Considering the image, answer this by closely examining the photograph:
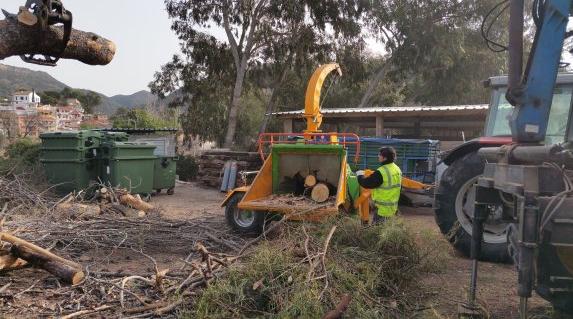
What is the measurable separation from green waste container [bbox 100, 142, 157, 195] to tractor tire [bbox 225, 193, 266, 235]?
13.9ft

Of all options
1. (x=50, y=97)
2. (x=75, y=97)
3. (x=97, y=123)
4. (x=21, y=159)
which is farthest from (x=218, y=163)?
(x=50, y=97)

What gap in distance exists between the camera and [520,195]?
10.6 feet

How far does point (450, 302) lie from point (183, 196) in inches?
407

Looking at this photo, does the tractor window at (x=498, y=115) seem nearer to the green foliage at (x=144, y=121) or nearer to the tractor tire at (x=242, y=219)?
the tractor tire at (x=242, y=219)

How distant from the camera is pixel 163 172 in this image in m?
13.8

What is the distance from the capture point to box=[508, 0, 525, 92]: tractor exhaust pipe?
3.77m

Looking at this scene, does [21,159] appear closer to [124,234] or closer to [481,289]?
[124,234]

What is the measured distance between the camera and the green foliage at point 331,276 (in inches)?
153

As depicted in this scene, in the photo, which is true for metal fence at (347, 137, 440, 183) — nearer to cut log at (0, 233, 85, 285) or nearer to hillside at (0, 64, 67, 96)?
cut log at (0, 233, 85, 285)

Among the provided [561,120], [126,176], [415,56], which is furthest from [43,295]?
[415,56]

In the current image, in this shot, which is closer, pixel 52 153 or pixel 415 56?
pixel 52 153

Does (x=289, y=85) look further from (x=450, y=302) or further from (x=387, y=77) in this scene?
(x=450, y=302)

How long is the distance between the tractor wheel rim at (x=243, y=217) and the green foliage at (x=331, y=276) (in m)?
2.50

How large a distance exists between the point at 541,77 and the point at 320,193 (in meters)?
4.09
